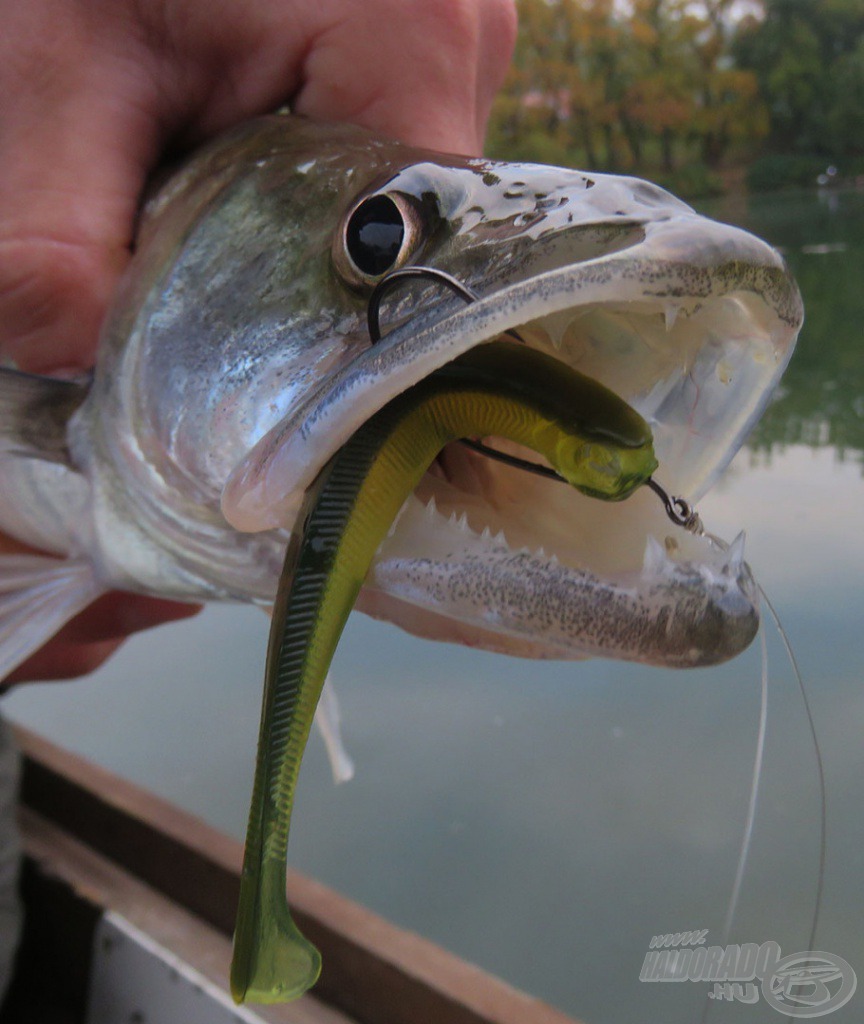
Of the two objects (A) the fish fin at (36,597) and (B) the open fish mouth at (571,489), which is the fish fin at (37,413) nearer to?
(A) the fish fin at (36,597)

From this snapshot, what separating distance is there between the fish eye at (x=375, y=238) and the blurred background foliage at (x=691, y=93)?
96.1 inches

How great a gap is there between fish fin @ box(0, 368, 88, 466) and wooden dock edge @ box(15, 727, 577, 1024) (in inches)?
29.2

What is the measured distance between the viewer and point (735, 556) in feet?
1.77

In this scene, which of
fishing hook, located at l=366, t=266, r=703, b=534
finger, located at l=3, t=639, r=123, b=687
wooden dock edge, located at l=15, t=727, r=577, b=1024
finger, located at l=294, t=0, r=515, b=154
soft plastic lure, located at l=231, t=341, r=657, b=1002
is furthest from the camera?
finger, located at l=3, t=639, r=123, b=687

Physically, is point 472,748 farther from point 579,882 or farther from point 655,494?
point 655,494

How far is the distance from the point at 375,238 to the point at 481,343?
0.58 ft

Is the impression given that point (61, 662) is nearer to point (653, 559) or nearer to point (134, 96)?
point (134, 96)

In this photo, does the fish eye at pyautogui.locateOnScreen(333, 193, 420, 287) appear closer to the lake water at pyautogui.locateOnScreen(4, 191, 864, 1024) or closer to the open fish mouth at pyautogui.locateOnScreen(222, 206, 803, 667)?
the open fish mouth at pyautogui.locateOnScreen(222, 206, 803, 667)

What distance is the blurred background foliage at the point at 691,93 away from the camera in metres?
3.87

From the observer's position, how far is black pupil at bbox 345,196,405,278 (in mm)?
656

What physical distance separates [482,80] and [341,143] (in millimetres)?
476

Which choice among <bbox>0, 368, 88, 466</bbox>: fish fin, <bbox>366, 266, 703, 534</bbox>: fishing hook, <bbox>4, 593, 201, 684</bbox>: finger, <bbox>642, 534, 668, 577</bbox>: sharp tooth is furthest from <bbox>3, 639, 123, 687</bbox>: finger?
<bbox>642, 534, 668, 577</bbox>: sharp tooth

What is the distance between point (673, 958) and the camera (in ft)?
2.87

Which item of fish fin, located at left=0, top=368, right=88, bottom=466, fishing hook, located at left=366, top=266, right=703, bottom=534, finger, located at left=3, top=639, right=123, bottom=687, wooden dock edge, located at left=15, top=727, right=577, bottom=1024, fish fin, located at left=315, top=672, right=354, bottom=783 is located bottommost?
wooden dock edge, located at left=15, top=727, right=577, bottom=1024
